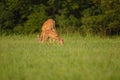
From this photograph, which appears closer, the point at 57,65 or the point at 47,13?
the point at 57,65

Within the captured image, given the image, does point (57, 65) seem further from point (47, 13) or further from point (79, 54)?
point (47, 13)

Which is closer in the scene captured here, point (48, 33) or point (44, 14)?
point (48, 33)

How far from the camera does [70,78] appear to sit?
6742 millimetres

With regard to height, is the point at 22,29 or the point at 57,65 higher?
the point at 57,65

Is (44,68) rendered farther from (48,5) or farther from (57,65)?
(48,5)

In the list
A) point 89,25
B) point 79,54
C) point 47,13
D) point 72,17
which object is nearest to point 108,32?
point 89,25

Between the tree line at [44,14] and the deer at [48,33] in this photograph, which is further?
the tree line at [44,14]

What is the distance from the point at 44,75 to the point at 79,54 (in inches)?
136

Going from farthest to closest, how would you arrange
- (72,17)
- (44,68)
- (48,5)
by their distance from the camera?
(48,5) < (72,17) < (44,68)

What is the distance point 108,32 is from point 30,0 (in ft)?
23.9

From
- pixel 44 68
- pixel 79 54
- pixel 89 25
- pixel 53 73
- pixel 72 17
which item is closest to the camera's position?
pixel 53 73

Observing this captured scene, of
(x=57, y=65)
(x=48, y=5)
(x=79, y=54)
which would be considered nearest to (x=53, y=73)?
(x=57, y=65)

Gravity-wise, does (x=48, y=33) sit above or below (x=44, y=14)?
above

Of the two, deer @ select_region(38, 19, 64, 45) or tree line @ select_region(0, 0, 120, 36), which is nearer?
deer @ select_region(38, 19, 64, 45)
